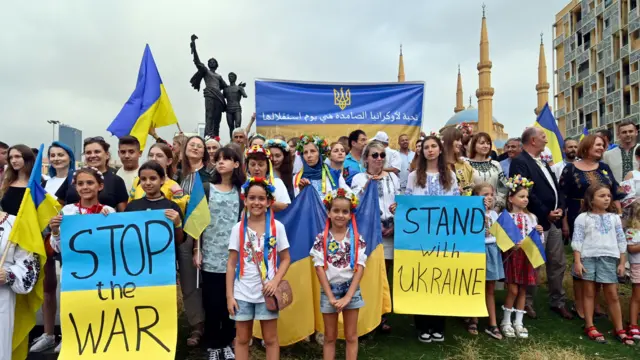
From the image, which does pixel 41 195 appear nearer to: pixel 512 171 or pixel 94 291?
pixel 94 291

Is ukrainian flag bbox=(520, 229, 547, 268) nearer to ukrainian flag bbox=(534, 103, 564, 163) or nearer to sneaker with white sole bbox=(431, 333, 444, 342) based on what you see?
sneaker with white sole bbox=(431, 333, 444, 342)

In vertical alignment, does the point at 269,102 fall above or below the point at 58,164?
above

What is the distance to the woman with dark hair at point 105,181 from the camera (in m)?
3.75

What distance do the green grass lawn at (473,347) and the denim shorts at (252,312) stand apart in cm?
94

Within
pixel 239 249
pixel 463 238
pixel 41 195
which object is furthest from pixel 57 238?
pixel 463 238

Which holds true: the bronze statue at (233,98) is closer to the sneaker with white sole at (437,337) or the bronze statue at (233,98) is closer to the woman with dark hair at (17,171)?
the woman with dark hair at (17,171)

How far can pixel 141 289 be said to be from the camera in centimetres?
333

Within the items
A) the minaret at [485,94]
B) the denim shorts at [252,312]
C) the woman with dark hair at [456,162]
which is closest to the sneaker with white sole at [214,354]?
the denim shorts at [252,312]

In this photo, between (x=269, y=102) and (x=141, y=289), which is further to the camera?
(x=269, y=102)

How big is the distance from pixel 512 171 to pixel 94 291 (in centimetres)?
428

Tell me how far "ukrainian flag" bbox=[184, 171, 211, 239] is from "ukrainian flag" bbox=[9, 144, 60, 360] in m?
1.06

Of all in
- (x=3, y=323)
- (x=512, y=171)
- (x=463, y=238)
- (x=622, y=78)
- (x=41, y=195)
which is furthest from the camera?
(x=622, y=78)

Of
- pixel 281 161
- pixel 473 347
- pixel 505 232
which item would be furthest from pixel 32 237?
pixel 505 232

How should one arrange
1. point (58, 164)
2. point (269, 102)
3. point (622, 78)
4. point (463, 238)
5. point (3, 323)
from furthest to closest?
point (622, 78) < point (269, 102) < point (463, 238) < point (58, 164) < point (3, 323)
